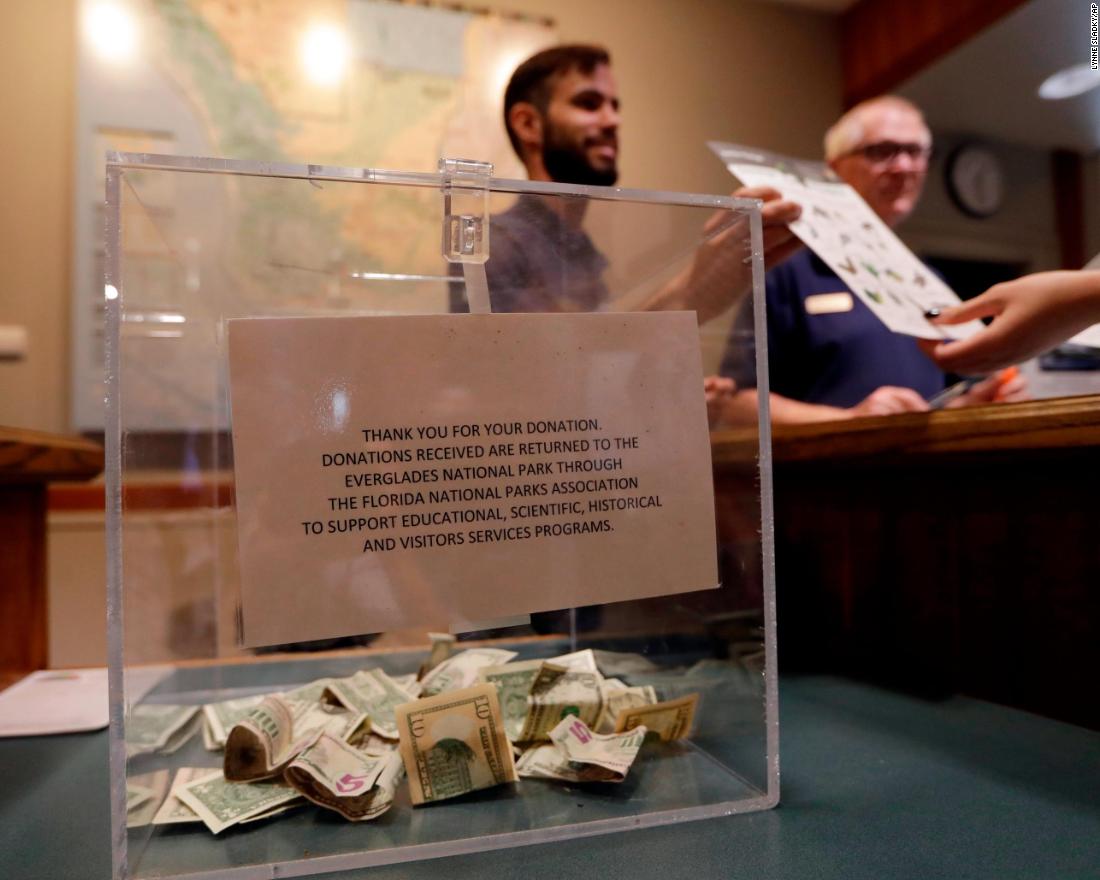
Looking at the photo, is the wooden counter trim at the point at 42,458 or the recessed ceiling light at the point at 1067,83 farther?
the recessed ceiling light at the point at 1067,83

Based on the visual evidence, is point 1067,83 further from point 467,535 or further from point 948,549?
point 467,535

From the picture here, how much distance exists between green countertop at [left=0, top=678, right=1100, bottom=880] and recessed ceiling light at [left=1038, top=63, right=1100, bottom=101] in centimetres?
262

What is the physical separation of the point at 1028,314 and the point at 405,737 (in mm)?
621

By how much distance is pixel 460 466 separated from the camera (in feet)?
1.43

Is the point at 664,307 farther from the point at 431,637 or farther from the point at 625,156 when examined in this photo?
the point at 625,156

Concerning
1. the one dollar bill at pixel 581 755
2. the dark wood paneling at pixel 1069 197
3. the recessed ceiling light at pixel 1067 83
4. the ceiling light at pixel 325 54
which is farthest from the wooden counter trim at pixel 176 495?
the dark wood paneling at pixel 1069 197

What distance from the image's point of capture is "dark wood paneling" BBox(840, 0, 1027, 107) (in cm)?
249

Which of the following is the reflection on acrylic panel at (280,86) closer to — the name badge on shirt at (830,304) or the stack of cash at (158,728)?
the name badge on shirt at (830,304)

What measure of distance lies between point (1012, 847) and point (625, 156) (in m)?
2.63

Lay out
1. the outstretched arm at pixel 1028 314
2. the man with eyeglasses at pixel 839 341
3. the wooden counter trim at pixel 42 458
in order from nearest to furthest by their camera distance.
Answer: the outstretched arm at pixel 1028 314 < the wooden counter trim at pixel 42 458 < the man with eyeglasses at pixel 839 341

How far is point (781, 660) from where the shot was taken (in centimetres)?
95

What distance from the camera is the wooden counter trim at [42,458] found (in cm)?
78

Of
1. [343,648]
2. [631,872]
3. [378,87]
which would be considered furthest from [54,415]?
[631,872]

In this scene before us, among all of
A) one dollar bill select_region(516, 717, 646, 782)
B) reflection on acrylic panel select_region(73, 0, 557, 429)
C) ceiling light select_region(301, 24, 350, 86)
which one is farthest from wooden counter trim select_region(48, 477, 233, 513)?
ceiling light select_region(301, 24, 350, 86)
